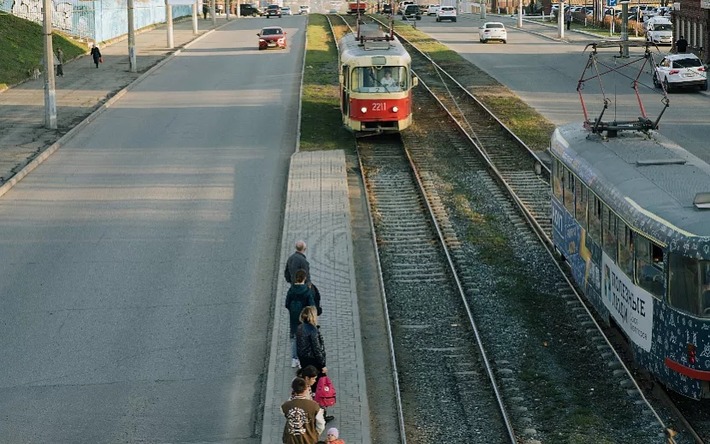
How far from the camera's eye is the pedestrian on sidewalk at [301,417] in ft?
35.6

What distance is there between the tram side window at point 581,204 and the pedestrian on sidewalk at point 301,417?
6.57 m

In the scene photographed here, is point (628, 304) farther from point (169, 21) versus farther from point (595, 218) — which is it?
point (169, 21)

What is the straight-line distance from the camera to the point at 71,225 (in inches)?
933

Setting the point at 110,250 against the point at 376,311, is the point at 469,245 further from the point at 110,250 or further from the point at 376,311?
the point at 110,250

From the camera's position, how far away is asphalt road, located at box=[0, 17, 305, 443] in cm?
1383

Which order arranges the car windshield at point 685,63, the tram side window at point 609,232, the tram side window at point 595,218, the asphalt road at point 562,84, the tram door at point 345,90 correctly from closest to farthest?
the tram side window at point 609,232 < the tram side window at point 595,218 < the tram door at point 345,90 < the asphalt road at point 562,84 < the car windshield at point 685,63

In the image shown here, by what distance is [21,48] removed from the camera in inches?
2237

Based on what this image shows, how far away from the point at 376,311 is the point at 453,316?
3.83 feet

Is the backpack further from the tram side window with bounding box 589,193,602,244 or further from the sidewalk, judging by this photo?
the sidewalk

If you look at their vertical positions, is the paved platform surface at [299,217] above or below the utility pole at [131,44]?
below

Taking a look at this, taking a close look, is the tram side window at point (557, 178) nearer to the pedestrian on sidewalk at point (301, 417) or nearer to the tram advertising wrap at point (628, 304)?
the tram advertising wrap at point (628, 304)

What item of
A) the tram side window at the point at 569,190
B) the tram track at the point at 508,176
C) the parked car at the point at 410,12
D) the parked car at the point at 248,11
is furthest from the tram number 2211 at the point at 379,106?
the parked car at the point at 248,11

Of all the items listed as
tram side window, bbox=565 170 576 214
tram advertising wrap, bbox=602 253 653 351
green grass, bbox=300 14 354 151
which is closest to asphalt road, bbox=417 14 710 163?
green grass, bbox=300 14 354 151

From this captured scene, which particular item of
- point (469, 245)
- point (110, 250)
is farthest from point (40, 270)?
point (469, 245)
